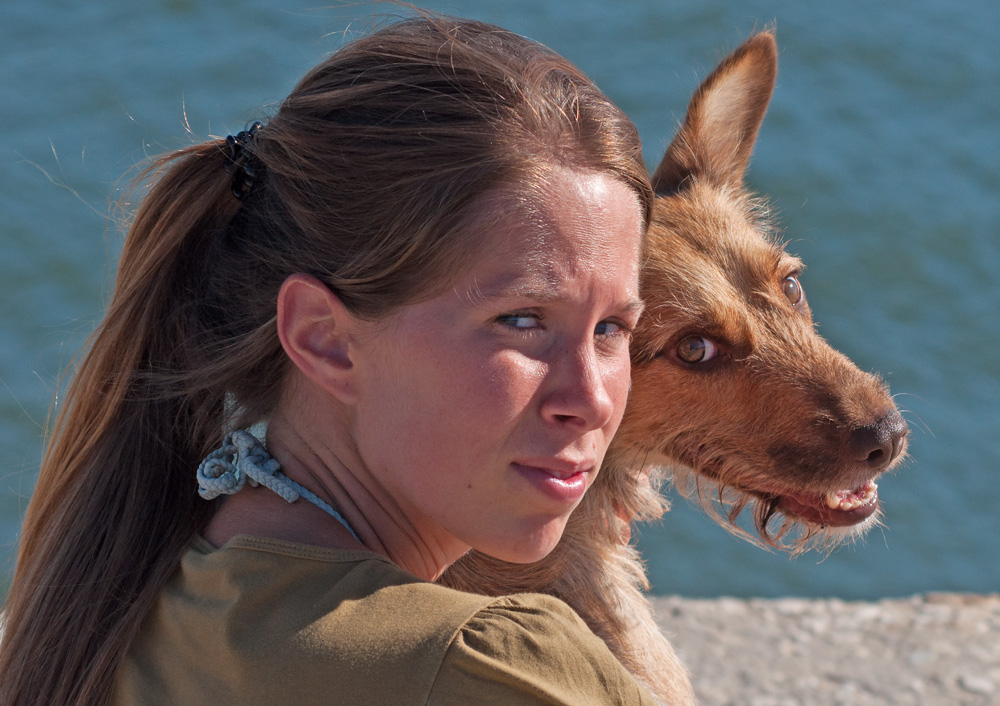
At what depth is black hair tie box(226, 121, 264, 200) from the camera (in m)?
2.03

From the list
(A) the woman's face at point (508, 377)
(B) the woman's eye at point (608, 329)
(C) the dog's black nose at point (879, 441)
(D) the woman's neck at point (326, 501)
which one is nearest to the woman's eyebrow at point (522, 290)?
(A) the woman's face at point (508, 377)

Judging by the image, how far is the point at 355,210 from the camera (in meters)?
1.84

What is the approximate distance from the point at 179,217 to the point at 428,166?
59 cm

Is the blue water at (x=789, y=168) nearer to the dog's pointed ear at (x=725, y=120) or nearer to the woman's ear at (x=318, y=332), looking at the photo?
the dog's pointed ear at (x=725, y=120)

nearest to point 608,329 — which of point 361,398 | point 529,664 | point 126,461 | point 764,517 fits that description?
point 361,398

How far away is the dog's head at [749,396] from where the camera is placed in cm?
292

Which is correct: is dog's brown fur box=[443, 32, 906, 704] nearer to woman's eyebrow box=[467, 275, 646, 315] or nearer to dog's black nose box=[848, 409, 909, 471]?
dog's black nose box=[848, 409, 909, 471]

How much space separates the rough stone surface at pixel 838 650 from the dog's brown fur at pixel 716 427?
2.36m

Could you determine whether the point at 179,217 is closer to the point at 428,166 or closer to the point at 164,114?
the point at 428,166

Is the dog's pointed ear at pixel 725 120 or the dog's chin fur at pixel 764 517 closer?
the dog's chin fur at pixel 764 517

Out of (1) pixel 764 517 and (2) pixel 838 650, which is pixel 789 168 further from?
(1) pixel 764 517

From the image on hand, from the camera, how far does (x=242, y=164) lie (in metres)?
2.03

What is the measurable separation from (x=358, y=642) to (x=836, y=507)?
1868 mm

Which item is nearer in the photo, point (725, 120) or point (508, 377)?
point (508, 377)
